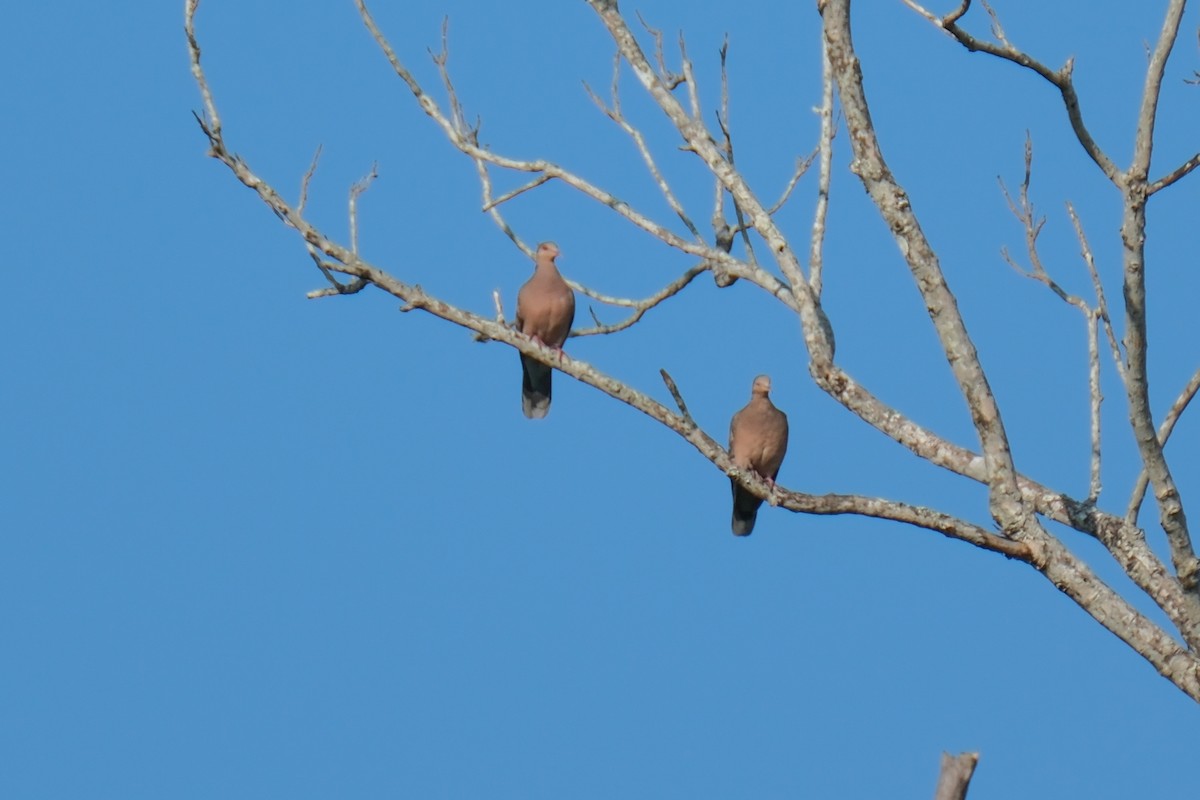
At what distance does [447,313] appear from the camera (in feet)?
19.0

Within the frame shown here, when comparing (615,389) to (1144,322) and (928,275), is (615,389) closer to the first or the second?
(928,275)

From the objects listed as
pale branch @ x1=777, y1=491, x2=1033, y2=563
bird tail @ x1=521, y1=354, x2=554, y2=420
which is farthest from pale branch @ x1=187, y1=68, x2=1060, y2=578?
bird tail @ x1=521, y1=354, x2=554, y2=420

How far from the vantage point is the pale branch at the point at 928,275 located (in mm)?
4996

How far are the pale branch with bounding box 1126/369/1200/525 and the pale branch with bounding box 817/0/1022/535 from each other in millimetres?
441

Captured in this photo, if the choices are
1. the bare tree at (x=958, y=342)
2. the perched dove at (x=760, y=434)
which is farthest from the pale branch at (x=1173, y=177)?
the perched dove at (x=760, y=434)

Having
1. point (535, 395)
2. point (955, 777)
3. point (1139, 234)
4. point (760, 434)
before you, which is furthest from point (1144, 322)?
point (535, 395)

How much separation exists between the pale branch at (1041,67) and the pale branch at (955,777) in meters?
1.89

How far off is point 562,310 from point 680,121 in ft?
11.9

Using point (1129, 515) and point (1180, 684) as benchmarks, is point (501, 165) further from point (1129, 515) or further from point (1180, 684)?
point (1180, 684)

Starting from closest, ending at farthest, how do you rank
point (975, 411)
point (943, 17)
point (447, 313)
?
point (943, 17) → point (975, 411) → point (447, 313)

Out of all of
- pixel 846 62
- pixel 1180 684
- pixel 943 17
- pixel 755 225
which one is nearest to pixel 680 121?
pixel 755 225

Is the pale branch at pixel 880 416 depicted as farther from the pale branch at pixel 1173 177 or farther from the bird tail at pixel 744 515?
the bird tail at pixel 744 515

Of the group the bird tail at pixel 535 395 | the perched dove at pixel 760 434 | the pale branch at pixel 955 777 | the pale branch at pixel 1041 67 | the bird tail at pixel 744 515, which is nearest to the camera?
the pale branch at pixel 955 777

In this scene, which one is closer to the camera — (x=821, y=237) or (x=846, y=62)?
(x=846, y=62)
